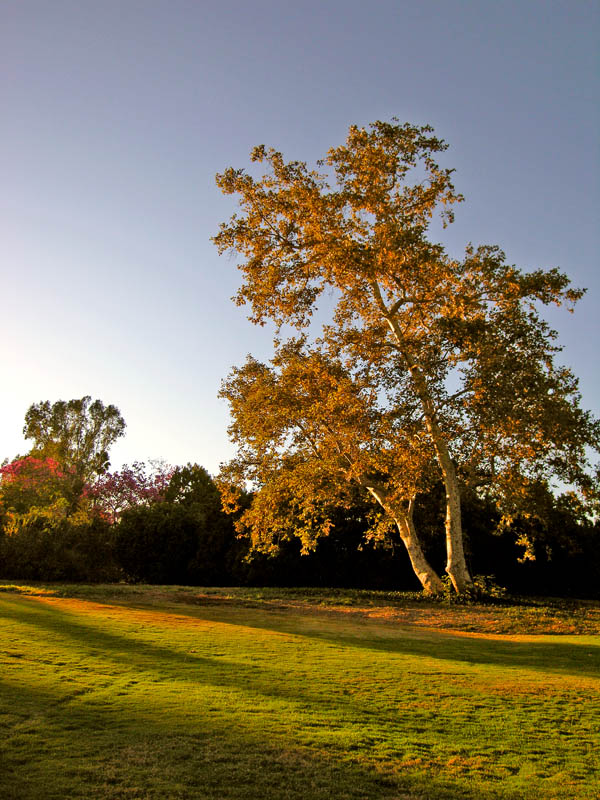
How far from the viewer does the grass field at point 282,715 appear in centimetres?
387

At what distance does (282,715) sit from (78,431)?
55971 mm

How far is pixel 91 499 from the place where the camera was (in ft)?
157

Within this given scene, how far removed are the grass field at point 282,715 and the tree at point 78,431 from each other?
153 ft

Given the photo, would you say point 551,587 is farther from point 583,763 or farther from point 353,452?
point 583,763

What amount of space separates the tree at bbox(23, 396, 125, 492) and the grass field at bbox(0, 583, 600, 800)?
153 ft

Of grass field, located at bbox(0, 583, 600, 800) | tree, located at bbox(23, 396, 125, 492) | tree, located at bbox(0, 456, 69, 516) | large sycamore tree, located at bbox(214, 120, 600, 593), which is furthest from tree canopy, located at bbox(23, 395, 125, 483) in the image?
grass field, located at bbox(0, 583, 600, 800)

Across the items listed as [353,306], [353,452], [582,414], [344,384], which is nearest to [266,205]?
[353,306]

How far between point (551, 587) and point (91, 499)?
3556 cm

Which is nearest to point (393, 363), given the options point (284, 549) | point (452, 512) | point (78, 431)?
point (452, 512)

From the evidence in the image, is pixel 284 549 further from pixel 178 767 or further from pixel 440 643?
pixel 178 767

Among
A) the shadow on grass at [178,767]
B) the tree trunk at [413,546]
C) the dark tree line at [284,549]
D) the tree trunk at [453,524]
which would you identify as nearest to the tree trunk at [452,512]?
the tree trunk at [453,524]

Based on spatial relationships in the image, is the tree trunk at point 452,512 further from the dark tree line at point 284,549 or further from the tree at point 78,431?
the tree at point 78,431

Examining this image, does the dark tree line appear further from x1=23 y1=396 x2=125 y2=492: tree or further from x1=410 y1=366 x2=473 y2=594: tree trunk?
x1=23 y1=396 x2=125 y2=492: tree

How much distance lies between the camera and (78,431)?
57062 millimetres
